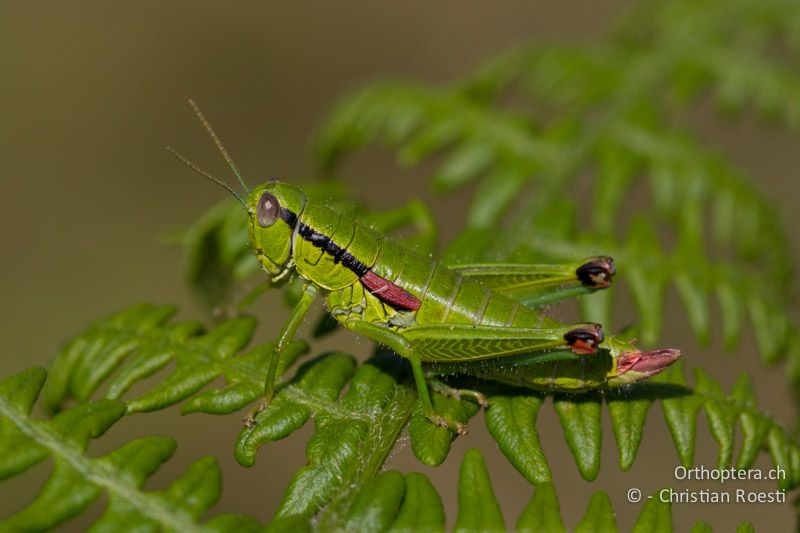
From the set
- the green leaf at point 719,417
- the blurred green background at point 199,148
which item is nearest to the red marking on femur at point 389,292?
the green leaf at point 719,417

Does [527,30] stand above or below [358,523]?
above

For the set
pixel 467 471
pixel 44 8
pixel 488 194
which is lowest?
pixel 467 471

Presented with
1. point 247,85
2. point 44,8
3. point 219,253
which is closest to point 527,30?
point 247,85

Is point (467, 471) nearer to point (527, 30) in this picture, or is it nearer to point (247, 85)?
point (247, 85)

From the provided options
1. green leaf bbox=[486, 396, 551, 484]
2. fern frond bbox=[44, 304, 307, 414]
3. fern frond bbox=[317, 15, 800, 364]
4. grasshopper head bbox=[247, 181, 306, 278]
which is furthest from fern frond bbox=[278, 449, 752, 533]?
fern frond bbox=[317, 15, 800, 364]

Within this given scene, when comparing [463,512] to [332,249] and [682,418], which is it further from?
[332,249]

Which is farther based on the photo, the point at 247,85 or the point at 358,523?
the point at 247,85

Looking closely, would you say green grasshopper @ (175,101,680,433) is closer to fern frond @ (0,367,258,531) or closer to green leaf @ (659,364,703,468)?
green leaf @ (659,364,703,468)
